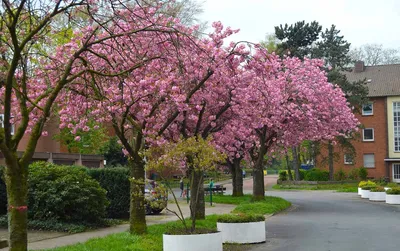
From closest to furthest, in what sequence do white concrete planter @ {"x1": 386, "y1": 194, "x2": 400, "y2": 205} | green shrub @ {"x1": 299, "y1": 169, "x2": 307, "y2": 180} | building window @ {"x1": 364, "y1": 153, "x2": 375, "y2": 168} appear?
white concrete planter @ {"x1": 386, "y1": 194, "x2": 400, "y2": 205} → green shrub @ {"x1": 299, "y1": 169, "x2": 307, "y2": 180} → building window @ {"x1": 364, "y1": 153, "x2": 375, "y2": 168}

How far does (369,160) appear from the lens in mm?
61719

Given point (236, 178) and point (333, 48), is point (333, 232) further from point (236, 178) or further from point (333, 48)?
point (333, 48)

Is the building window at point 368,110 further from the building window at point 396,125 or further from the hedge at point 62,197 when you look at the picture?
the hedge at point 62,197

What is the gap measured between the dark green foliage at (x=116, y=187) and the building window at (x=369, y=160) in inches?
1778

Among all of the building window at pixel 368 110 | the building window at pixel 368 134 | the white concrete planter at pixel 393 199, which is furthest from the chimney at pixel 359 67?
the white concrete planter at pixel 393 199

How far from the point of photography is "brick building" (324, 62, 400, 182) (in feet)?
198

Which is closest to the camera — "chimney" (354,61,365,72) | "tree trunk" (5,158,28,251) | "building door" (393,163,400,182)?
"tree trunk" (5,158,28,251)

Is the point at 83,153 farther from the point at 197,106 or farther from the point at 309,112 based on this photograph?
the point at 197,106

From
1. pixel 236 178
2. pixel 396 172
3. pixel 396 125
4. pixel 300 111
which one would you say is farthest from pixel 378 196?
pixel 396 125

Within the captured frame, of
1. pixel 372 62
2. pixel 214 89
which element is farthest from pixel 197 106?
pixel 372 62

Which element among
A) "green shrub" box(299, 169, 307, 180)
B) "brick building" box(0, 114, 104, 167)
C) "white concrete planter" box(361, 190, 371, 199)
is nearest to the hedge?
"brick building" box(0, 114, 104, 167)

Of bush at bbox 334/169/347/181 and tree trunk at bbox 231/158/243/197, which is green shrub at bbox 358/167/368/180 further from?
tree trunk at bbox 231/158/243/197

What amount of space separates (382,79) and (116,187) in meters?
50.1

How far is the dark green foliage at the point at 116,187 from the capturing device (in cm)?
2119
